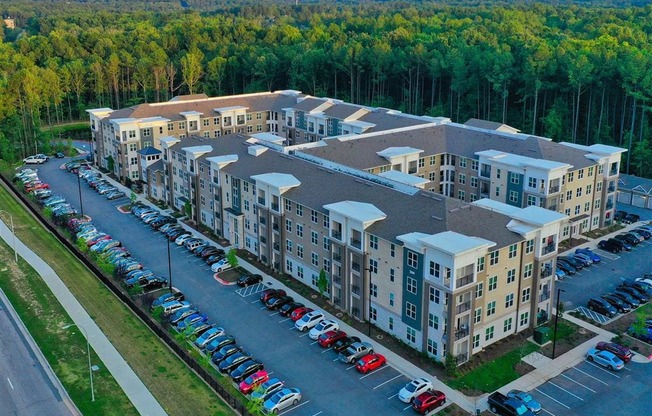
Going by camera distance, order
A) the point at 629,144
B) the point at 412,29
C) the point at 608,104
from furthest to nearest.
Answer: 1. the point at 412,29
2. the point at 608,104
3. the point at 629,144

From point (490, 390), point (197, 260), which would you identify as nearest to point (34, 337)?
point (197, 260)

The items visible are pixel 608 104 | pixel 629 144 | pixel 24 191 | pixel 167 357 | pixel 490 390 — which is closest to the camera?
pixel 490 390

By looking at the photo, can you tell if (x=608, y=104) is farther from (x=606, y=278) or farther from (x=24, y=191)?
(x=24, y=191)

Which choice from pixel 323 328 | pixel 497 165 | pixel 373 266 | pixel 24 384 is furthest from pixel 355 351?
pixel 497 165

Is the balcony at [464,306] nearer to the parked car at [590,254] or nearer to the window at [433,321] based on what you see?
the window at [433,321]

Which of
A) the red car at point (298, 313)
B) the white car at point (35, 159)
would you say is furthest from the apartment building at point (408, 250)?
the white car at point (35, 159)

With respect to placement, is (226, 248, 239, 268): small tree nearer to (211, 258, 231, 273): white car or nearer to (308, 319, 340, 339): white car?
(211, 258, 231, 273): white car
